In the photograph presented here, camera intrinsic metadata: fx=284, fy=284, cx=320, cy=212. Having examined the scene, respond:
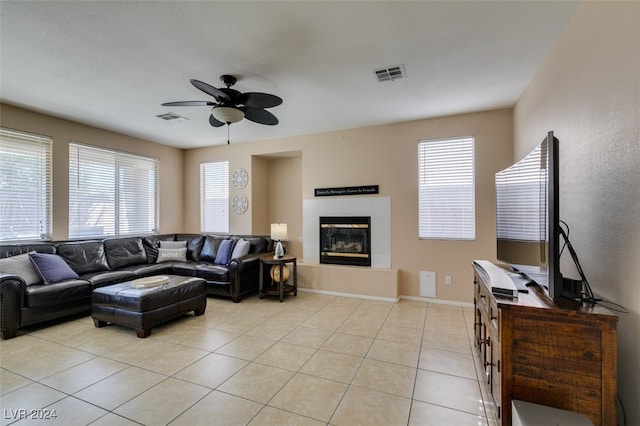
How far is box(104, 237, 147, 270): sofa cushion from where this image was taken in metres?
4.68

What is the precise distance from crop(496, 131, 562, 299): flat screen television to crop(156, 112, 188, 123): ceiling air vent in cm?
429

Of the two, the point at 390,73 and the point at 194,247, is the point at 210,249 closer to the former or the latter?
the point at 194,247

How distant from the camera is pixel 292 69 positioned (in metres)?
2.89

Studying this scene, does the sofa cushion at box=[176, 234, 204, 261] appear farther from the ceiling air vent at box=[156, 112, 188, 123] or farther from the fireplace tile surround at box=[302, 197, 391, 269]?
the ceiling air vent at box=[156, 112, 188, 123]

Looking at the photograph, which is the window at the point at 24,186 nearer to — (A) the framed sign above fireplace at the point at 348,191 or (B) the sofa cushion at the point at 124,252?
(B) the sofa cushion at the point at 124,252

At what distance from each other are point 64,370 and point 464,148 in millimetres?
5249


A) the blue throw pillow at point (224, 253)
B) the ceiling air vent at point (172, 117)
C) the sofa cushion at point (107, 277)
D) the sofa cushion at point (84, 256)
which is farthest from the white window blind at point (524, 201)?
the sofa cushion at point (84, 256)

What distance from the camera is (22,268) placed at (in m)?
3.49

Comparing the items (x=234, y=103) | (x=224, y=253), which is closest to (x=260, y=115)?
(x=234, y=103)

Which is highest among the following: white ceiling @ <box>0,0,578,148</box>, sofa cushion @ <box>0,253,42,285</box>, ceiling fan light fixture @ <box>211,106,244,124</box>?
white ceiling @ <box>0,0,578,148</box>

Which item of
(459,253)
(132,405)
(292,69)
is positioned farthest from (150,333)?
(459,253)

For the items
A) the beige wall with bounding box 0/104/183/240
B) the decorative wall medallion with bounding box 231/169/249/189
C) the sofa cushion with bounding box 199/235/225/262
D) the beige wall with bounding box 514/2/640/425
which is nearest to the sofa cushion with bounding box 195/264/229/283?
the sofa cushion with bounding box 199/235/225/262

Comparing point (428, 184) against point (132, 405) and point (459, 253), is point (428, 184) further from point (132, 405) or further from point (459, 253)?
point (132, 405)

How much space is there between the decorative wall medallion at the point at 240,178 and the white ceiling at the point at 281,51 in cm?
190
